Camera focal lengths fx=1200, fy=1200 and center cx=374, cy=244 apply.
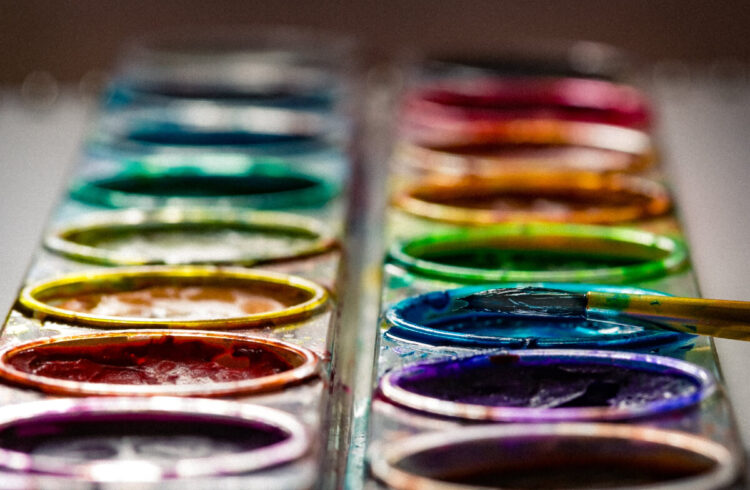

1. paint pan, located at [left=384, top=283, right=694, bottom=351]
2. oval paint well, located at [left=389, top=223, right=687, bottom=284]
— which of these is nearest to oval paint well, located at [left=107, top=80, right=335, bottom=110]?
oval paint well, located at [left=389, top=223, right=687, bottom=284]

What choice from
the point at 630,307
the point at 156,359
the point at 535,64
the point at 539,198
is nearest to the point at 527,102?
the point at 535,64

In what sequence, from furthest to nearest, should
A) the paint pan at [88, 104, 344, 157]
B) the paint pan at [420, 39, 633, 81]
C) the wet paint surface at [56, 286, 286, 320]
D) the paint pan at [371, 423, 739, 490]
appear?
1. the paint pan at [420, 39, 633, 81]
2. the paint pan at [88, 104, 344, 157]
3. the wet paint surface at [56, 286, 286, 320]
4. the paint pan at [371, 423, 739, 490]

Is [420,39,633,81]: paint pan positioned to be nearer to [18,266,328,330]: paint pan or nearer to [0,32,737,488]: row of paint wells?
[0,32,737,488]: row of paint wells

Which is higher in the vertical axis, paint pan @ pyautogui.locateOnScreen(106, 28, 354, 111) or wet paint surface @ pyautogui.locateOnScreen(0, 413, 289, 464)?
paint pan @ pyautogui.locateOnScreen(106, 28, 354, 111)

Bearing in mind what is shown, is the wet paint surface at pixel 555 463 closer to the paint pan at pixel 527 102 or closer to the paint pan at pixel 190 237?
the paint pan at pixel 190 237

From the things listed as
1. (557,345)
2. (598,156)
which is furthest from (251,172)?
(557,345)

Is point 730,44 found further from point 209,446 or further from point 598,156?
point 209,446
